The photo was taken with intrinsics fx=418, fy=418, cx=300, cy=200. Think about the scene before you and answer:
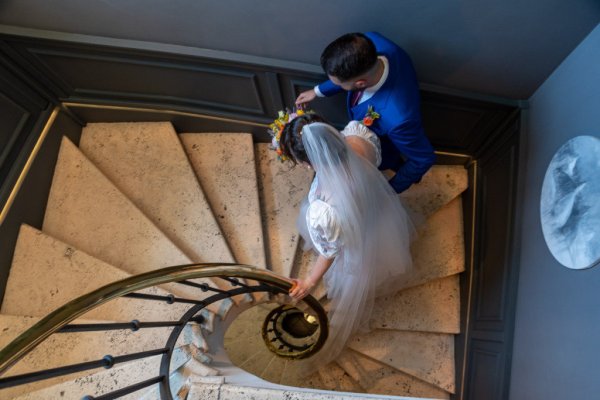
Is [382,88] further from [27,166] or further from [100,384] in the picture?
[27,166]

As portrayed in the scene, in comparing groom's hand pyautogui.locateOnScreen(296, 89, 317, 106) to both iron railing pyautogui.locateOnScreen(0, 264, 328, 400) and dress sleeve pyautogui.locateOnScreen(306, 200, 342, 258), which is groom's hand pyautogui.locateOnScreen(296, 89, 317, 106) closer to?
dress sleeve pyautogui.locateOnScreen(306, 200, 342, 258)

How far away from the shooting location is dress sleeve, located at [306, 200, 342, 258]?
86.5 inches

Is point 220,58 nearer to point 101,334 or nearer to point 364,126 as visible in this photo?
point 364,126

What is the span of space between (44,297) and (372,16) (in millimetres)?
3004

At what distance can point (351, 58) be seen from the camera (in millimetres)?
2029

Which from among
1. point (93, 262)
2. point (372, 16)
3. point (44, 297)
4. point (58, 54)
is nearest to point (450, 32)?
point (372, 16)

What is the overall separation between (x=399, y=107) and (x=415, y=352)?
2.32m

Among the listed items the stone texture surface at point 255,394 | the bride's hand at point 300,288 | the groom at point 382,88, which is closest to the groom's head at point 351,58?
the groom at point 382,88

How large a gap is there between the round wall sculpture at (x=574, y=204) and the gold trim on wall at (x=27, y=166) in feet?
11.9

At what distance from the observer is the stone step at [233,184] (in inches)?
138

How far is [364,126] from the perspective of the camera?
2.53 metres

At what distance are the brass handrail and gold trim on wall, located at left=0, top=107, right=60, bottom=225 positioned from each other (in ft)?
6.32

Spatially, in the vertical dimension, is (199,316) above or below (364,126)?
below

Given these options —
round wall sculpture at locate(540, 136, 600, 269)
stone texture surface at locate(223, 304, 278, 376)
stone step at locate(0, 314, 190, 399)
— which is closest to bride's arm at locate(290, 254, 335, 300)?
stone step at locate(0, 314, 190, 399)
